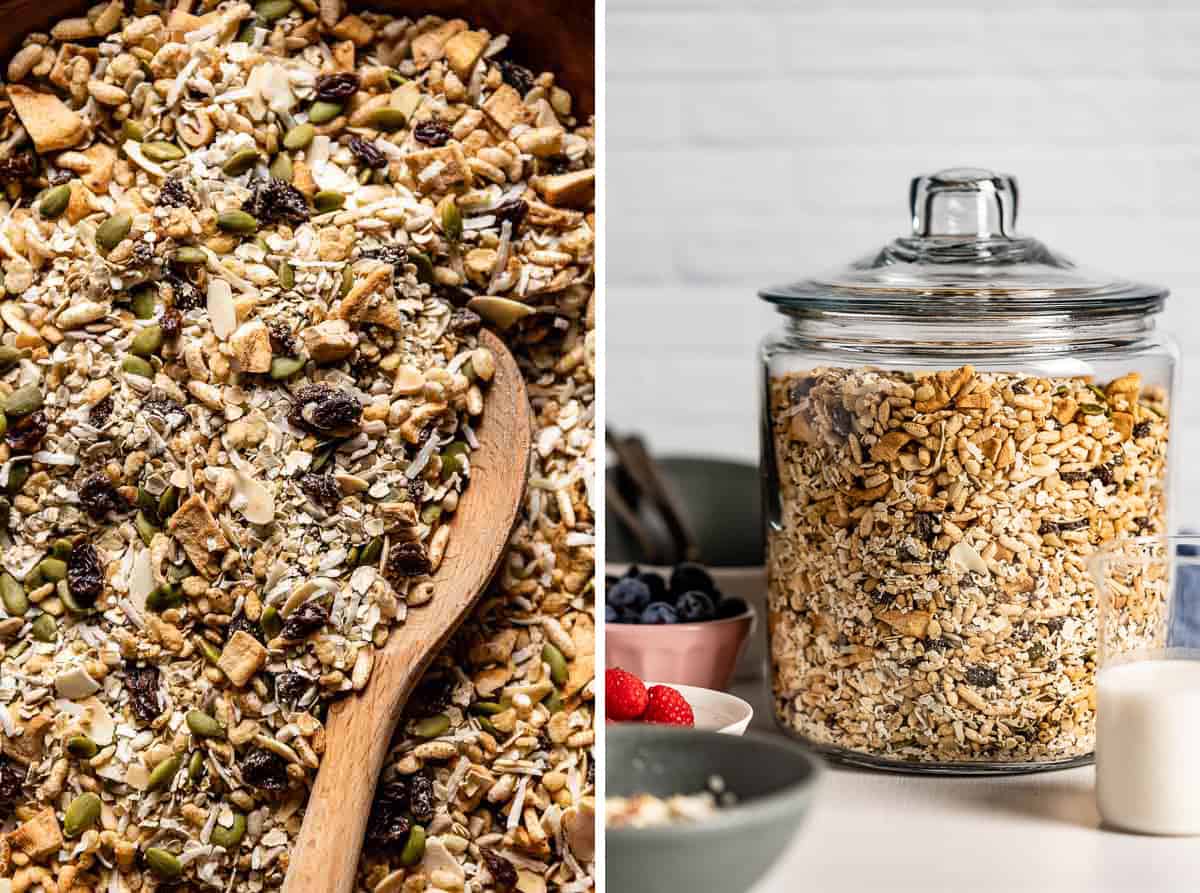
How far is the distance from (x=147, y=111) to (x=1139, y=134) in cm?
107

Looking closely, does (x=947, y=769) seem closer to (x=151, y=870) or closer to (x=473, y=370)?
(x=473, y=370)

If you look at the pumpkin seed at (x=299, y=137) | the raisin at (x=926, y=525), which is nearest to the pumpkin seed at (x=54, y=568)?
the pumpkin seed at (x=299, y=137)

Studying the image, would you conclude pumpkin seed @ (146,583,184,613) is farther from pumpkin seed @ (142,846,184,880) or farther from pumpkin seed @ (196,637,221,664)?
pumpkin seed @ (142,846,184,880)

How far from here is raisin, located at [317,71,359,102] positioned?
0.76 metres

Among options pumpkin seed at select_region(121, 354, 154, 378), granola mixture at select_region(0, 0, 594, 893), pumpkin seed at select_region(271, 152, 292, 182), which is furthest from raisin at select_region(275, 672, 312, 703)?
pumpkin seed at select_region(271, 152, 292, 182)

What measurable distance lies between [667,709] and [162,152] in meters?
0.48

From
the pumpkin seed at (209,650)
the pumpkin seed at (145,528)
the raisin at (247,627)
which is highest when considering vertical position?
the pumpkin seed at (145,528)

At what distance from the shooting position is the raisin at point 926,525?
0.72 m

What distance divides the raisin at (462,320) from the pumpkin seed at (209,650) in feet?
0.84

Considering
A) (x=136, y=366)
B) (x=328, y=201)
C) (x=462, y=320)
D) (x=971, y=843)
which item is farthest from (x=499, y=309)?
(x=971, y=843)

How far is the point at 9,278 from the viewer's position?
2.49ft

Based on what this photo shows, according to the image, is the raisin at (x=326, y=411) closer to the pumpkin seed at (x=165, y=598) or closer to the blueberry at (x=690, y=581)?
the pumpkin seed at (x=165, y=598)

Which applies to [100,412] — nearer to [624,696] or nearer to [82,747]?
[82,747]

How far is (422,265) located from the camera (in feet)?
2.46
